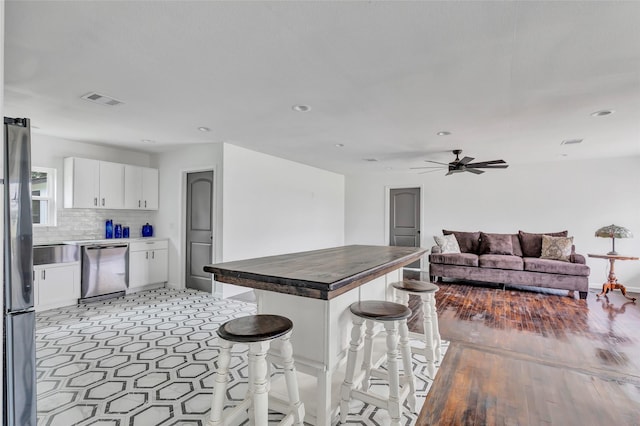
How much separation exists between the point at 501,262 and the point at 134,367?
5675mm

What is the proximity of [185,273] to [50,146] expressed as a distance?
270cm

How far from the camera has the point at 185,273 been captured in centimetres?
539

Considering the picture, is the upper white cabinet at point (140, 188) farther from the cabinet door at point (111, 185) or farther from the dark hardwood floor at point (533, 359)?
the dark hardwood floor at point (533, 359)

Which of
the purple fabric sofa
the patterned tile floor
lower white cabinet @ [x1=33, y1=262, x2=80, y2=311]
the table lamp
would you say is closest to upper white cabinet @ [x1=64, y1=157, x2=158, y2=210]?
lower white cabinet @ [x1=33, y1=262, x2=80, y2=311]

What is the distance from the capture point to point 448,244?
636 cm

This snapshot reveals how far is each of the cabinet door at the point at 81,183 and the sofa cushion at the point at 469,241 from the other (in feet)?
22.0

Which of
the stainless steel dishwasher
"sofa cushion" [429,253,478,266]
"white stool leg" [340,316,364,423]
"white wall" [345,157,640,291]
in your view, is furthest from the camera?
"sofa cushion" [429,253,478,266]

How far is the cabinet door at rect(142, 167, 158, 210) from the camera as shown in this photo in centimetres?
548

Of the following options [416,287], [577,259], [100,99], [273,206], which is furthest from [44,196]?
[577,259]

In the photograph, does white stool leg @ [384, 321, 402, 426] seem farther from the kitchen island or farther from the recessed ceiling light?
the recessed ceiling light

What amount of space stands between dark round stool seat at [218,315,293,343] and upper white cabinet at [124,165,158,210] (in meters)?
4.61

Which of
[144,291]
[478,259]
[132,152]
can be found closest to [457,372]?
[478,259]

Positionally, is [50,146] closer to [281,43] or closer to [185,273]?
[185,273]

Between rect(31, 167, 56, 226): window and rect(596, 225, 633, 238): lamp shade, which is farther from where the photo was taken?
rect(596, 225, 633, 238): lamp shade
